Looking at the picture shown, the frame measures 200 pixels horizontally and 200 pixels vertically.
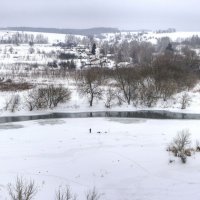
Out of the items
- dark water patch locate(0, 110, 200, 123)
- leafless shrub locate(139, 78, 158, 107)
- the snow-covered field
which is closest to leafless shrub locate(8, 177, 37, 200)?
the snow-covered field

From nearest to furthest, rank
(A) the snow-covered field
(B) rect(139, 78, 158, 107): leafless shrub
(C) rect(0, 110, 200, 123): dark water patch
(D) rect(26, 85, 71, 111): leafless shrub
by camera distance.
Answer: (A) the snow-covered field → (C) rect(0, 110, 200, 123): dark water patch → (D) rect(26, 85, 71, 111): leafless shrub → (B) rect(139, 78, 158, 107): leafless shrub

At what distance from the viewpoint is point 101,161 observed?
20.3 meters

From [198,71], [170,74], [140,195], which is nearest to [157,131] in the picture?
[140,195]

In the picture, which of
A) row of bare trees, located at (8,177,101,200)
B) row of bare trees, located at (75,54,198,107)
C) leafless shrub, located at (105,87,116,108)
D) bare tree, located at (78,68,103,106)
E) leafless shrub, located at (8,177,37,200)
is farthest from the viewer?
row of bare trees, located at (75,54,198,107)

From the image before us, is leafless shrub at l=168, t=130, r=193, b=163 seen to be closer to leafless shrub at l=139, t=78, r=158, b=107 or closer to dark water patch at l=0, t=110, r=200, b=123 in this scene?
dark water patch at l=0, t=110, r=200, b=123

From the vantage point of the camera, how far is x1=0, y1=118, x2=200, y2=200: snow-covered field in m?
17.0

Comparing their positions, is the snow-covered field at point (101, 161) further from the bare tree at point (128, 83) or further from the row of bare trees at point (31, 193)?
the bare tree at point (128, 83)

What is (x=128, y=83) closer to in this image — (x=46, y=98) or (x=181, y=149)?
(x=46, y=98)

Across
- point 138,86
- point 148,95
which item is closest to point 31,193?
point 148,95

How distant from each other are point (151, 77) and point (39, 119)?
16.8 m

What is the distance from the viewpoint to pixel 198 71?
6003cm

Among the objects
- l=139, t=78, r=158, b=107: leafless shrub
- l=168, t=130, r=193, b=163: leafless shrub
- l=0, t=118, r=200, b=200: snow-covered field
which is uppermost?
l=139, t=78, r=158, b=107: leafless shrub

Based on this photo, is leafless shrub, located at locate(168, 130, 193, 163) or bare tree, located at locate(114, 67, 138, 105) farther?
bare tree, located at locate(114, 67, 138, 105)

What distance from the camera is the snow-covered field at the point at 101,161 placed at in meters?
17.0
